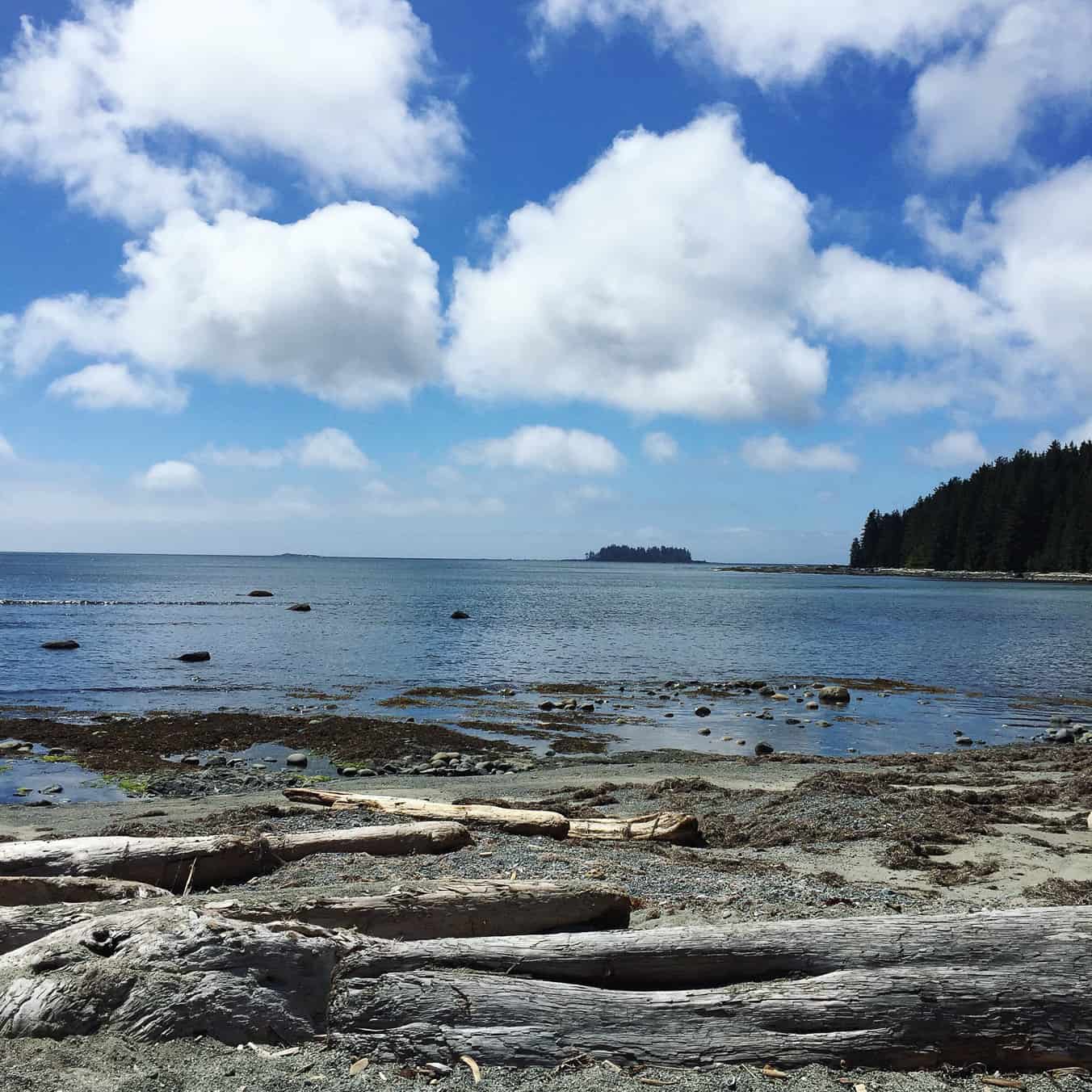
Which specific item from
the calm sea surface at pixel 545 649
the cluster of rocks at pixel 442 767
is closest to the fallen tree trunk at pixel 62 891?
the cluster of rocks at pixel 442 767

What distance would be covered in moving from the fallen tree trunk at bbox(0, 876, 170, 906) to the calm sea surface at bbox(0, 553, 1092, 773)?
57.0 feet

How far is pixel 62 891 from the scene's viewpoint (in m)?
7.32

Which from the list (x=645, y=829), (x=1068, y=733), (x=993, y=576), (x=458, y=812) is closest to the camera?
Answer: (x=645, y=829)

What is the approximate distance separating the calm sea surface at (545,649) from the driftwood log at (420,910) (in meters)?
17.0

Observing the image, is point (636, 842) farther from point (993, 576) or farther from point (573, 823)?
point (993, 576)

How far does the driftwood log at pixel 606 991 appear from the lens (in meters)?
4.90

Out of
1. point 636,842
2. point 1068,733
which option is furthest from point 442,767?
point 1068,733

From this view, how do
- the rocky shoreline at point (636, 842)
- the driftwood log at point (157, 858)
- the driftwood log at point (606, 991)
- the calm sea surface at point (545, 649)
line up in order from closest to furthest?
the rocky shoreline at point (636, 842), the driftwood log at point (606, 991), the driftwood log at point (157, 858), the calm sea surface at point (545, 649)

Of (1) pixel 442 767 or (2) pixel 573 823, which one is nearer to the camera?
(2) pixel 573 823

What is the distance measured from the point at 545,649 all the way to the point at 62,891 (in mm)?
39082

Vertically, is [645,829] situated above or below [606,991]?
below

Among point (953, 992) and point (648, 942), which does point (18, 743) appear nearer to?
point (648, 942)

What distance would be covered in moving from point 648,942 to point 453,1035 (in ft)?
4.56

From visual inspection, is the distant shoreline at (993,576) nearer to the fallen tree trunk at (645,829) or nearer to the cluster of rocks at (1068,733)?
Answer: the cluster of rocks at (1068,733)
